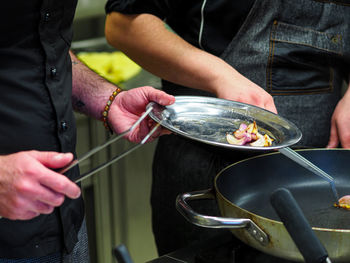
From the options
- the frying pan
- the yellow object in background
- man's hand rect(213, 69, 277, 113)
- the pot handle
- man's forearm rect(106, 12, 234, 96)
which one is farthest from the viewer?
the yellow object in background

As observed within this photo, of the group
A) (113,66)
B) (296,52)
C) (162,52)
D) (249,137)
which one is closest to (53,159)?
(249,137)

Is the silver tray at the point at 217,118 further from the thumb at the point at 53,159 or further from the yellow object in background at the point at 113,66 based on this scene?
the yellow object in background at the point at 113,66

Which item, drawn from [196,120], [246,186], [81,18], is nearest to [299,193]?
[246,186]

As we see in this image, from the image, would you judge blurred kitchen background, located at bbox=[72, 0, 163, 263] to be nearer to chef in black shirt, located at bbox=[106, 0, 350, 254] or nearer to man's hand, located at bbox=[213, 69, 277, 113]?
chef in black shirt, located at bbox=[106, 0, 350, 254]

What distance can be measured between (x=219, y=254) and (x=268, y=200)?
184mm

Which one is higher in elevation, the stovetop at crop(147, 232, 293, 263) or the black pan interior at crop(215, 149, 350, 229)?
the black pan interior at crop(215, 149, 350, 229)

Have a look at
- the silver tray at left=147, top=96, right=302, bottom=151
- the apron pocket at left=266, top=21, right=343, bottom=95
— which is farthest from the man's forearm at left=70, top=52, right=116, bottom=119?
the apron pocket at left=266, top=21, right=343, bottom=95

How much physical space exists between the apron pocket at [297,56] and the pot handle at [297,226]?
640 millimetres

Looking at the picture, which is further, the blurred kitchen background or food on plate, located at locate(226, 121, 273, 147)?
the blurred kitchen background

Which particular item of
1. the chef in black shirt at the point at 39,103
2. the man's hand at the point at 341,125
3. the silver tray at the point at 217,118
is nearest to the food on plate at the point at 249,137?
the silver tray at the point at 217,118

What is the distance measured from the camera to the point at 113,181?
6.58 feet

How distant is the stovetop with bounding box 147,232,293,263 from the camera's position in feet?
2.90

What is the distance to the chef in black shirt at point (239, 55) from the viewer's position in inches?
49.2

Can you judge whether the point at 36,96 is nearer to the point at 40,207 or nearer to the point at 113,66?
the point at 40,207
